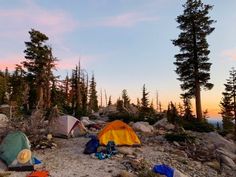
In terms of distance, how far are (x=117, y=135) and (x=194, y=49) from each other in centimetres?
1920

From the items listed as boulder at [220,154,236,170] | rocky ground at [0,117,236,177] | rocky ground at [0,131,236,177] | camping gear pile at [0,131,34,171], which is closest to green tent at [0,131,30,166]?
camping gear pile at [0,131,34,171]

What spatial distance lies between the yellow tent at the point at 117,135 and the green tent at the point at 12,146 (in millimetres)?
4649

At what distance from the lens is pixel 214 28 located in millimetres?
35438

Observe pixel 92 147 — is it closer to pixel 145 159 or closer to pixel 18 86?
pixel 145 159

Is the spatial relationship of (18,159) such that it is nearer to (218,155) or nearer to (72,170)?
(72,170)

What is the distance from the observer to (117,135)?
64.7ft

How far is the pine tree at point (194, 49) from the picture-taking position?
114 ft

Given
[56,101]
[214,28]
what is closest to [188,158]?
[214,28]

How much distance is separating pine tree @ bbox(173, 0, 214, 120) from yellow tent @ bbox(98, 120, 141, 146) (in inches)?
646

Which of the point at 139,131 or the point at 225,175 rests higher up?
the point at 139,131

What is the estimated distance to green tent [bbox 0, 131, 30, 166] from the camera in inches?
611

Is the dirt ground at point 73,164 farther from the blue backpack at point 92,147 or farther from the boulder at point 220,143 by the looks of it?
the boulder at point 220,143

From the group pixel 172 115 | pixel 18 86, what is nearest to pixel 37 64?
pixel 18 86

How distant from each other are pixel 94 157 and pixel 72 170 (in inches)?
87.1
